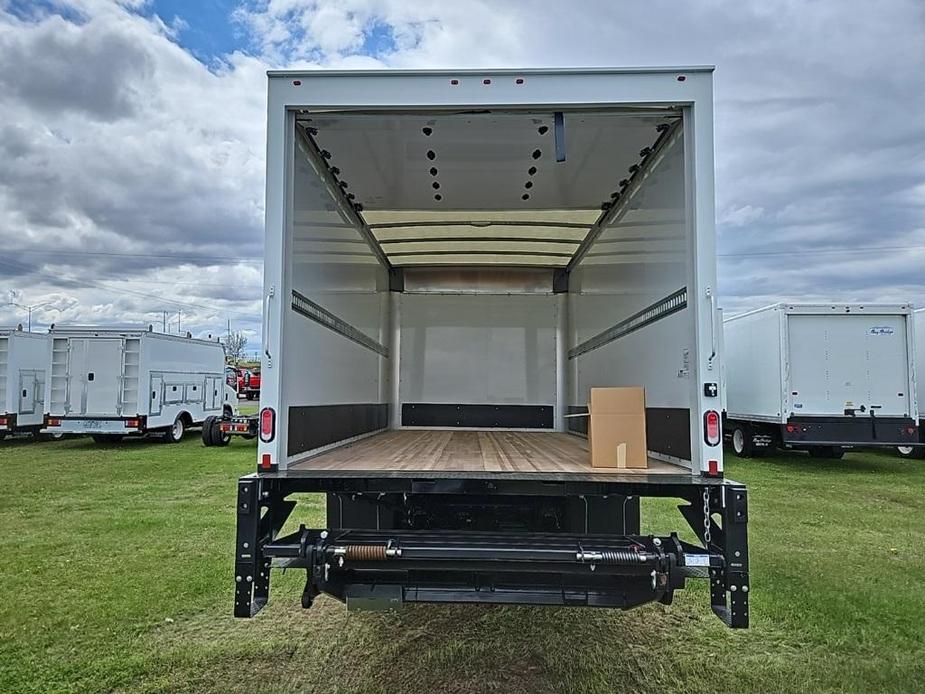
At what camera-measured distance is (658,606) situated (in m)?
4.55

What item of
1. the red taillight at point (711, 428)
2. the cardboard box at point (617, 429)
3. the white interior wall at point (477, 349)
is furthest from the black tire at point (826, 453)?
the red taillight at point (711, 428)

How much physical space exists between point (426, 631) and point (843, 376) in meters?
10.2

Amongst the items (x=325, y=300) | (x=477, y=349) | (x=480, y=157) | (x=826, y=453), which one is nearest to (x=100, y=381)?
(x=477, y=349)

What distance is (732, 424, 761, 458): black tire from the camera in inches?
528

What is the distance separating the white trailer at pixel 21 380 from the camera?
14984 millimetres

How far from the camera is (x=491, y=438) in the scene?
21.1 ft

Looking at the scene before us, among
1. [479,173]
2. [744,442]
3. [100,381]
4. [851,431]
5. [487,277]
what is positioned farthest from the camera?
[100,381]

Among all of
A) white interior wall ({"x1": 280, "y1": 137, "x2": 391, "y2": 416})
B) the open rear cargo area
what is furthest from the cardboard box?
white interior wall ({"x1": 280, "y1": 137, "x2": 391, "y2": 416})

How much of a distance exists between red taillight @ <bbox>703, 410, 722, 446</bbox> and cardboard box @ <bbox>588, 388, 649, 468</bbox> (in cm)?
44

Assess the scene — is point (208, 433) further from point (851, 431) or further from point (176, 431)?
point (851, 431)

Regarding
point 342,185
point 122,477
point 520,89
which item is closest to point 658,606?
point 520,89

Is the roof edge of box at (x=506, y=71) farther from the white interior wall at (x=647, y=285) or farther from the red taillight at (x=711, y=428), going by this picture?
the red taillight at (x=711, y=428)

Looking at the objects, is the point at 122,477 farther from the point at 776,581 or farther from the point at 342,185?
the point at 776,581

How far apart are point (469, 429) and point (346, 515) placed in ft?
12.1
